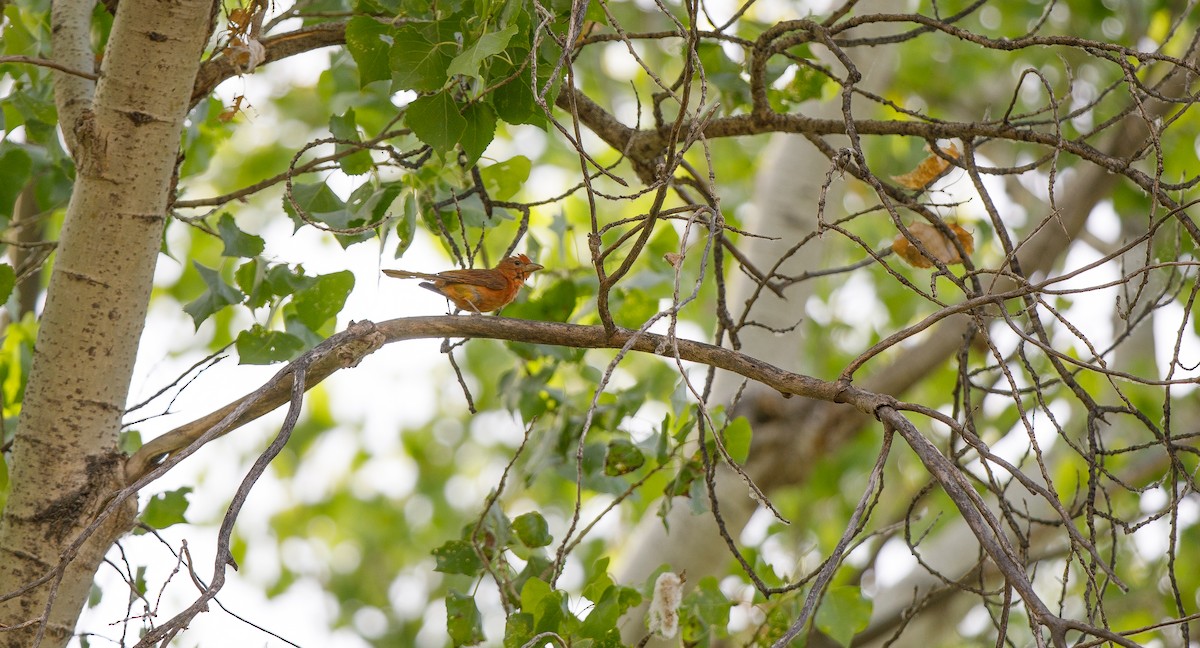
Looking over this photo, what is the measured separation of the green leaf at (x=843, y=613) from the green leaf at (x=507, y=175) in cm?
145

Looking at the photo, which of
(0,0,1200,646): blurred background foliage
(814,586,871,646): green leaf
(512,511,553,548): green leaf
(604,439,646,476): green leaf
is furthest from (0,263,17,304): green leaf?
(814,586,871,646): green leaf

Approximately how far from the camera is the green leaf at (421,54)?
204 cm

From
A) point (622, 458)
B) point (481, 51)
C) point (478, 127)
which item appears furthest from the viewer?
point (622, 458)

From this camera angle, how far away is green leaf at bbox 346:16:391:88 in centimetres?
218

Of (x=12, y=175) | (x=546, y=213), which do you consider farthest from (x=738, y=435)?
(x=546, y=213)

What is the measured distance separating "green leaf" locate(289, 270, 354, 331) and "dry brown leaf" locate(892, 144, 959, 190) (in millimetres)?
1401

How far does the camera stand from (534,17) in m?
2.04

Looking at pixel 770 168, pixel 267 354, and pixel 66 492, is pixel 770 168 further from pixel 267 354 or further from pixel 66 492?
pixel 66 492

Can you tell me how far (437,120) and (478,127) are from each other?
0.34 ft

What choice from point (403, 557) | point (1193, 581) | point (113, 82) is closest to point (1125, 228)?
point (1193, 581)

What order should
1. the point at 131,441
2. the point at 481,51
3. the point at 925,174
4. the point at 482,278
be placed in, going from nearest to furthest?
the point at 481,51 → the point at 925,174 → the point at 131,441 → the point at 482,278

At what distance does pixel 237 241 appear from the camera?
2.49 metres

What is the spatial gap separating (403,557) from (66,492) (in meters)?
9.14

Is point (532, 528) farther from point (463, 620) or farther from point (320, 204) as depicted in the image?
point (320, 204)
